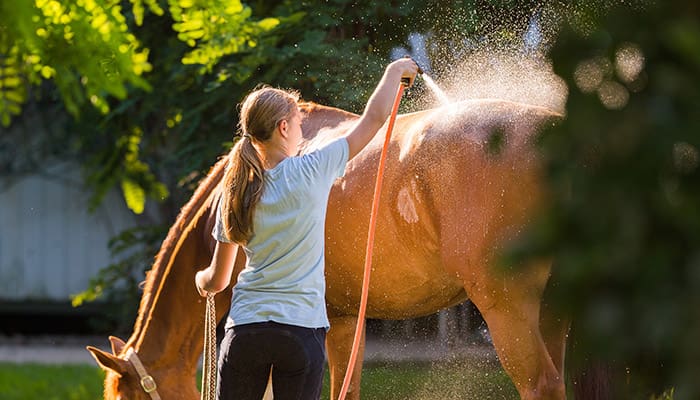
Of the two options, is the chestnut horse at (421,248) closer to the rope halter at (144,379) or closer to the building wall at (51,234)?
the rope halter at (144,379)

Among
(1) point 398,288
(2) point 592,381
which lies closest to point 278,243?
(1) point 398,288

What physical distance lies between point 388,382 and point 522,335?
3.54 metres

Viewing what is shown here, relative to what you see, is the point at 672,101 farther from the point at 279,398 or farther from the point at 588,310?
the point at 279,398

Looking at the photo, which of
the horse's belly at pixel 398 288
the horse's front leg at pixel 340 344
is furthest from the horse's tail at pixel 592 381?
the horse's front leg at pixel 340 344

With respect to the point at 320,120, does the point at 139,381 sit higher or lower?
lower

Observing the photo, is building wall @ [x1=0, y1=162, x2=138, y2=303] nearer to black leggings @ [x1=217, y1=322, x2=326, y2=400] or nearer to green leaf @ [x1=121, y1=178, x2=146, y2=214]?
green leaf @ [x1=121, y1=178, x2=146, y2=214]

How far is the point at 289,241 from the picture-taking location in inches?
137

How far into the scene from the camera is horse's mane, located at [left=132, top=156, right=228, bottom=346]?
4.87m

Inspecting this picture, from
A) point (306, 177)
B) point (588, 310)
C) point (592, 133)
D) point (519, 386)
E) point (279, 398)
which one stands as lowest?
point (519, 386)

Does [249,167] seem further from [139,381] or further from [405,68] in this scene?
[139,381]

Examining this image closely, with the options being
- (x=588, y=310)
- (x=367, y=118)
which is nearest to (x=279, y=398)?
(x=367, y=118)

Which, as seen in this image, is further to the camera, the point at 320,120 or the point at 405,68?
the point at 320,120

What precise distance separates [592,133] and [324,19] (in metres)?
6.61

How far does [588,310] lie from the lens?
127cm
